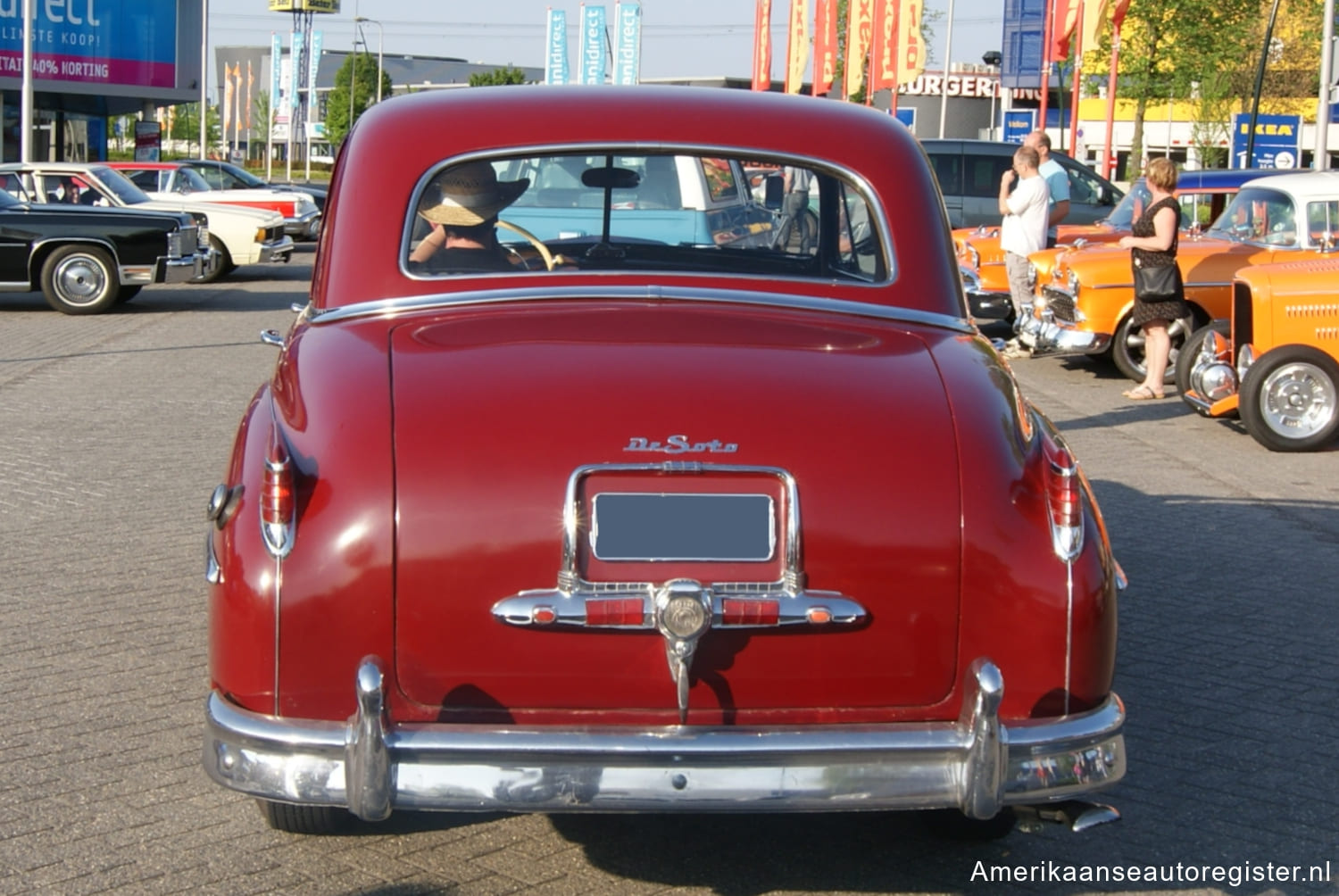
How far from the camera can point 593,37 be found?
50.8m

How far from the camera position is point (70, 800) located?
4.14m

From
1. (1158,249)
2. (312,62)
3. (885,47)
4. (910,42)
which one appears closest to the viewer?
(1158,249)

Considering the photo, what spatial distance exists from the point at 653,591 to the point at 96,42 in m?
40.8

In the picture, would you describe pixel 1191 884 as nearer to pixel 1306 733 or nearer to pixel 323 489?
pixel 1306 733

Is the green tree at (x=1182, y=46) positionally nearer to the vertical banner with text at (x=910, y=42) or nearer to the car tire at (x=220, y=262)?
the vertical banner with text at (x=910, y=42)

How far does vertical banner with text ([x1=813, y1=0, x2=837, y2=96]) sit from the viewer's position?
41.5 m

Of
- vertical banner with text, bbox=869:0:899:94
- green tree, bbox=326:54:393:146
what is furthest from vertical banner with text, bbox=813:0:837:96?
green tree, bbox=326:54:393:146

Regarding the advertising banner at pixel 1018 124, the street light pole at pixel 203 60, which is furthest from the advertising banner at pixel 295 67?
the advertising banner at pixel 1018 124

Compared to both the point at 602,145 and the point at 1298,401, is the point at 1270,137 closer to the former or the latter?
the point at 1298,401

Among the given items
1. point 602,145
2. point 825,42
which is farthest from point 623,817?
point 825,42

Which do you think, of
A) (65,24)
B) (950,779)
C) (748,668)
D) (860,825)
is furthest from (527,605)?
(65,24)

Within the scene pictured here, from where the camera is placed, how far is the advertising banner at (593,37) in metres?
50.6

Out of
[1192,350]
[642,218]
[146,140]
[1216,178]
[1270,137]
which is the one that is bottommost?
[1192,350]

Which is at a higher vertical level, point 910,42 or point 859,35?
point 859,35
